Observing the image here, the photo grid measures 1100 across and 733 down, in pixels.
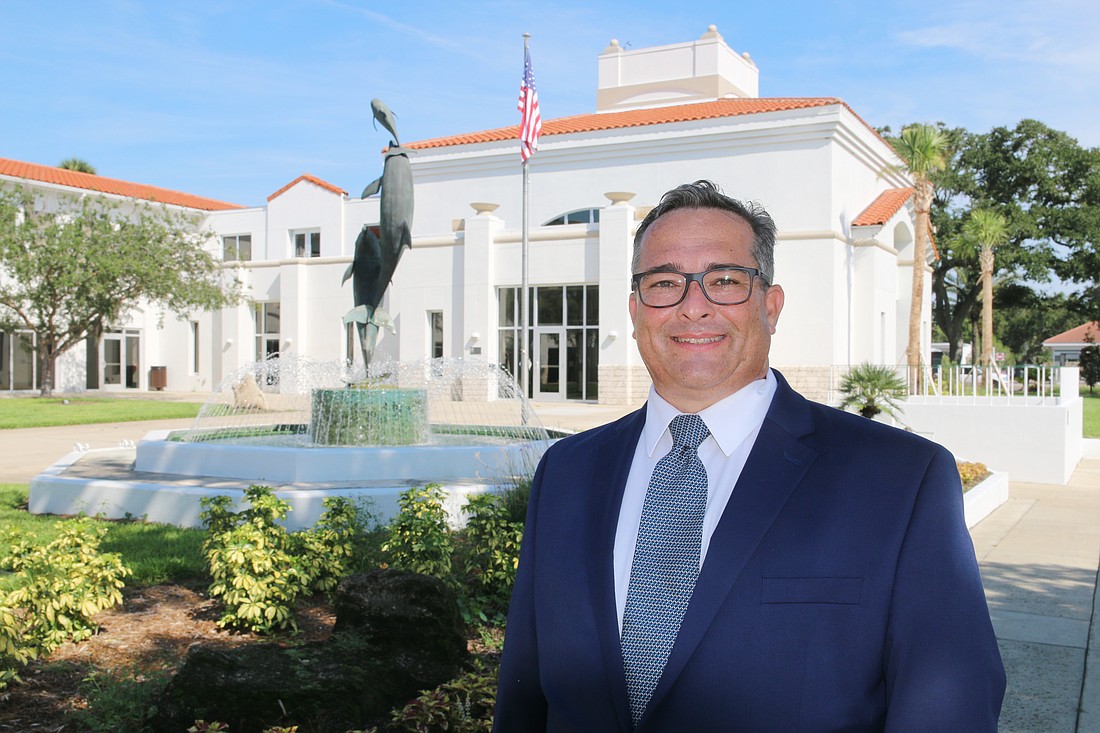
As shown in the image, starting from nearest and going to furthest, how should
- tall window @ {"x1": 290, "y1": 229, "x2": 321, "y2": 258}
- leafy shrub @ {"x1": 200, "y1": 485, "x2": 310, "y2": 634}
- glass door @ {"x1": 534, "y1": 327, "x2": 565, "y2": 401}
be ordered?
leafy shrub @ {"x1": 200, "y1": 485, "x2": 310, "y2": 634} → glass door @ {"x1": 534, "y1": 327, "x2": 565, "y2": 401} → tall window @ {"x1": 290, "y1": 229, "x2": 321, "y2": 258}

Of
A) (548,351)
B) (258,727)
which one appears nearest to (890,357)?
(548,351)

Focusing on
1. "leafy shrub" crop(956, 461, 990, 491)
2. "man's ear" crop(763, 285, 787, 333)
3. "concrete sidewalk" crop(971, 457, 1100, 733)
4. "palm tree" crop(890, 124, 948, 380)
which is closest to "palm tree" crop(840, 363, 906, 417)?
"leafy shrub" crop(956, 461, 990, 491)

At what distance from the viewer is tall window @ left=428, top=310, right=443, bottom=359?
31172 millimetres

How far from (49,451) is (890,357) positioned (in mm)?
25283

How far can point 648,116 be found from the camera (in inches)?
1246

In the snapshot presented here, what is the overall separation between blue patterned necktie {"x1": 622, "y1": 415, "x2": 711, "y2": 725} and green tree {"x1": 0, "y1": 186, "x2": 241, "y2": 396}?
99.1 ft

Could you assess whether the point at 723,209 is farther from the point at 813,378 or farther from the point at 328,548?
the point at 813,378

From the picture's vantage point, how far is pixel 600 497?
2.01 m

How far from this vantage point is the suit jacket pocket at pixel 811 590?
1.65m

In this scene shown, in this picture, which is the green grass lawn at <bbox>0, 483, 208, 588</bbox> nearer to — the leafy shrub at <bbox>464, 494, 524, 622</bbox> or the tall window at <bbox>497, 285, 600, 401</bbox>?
the leafy shrub at <bbox>464, 494, 524, 622</bbox>

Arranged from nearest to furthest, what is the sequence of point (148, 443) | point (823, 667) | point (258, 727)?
point (823, 667) → point (258, 727) → point (148, 443)

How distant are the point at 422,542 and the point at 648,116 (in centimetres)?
2772

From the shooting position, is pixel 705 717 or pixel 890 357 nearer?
pixel 705 717

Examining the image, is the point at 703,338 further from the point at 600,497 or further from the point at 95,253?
the point at 95,253
